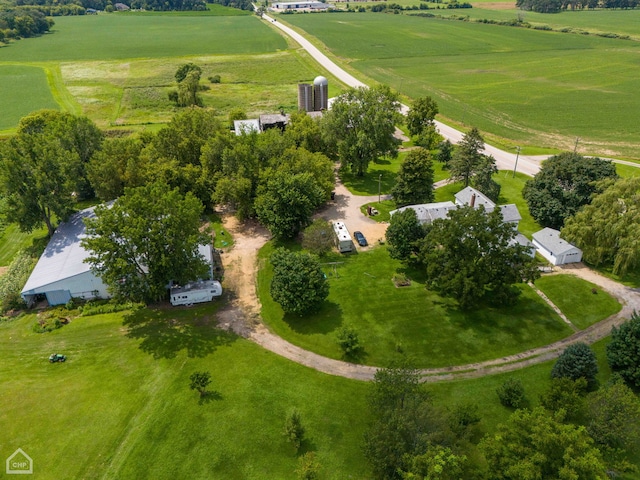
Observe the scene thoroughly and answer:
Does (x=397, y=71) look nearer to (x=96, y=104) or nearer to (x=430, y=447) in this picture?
(x=96, y=104)

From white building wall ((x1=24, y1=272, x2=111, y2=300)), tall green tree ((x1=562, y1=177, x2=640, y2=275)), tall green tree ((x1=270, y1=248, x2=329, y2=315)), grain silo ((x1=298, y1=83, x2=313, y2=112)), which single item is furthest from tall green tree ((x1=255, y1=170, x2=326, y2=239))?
grain silo ((x1=298, y1=83, x2=313, y2=112))

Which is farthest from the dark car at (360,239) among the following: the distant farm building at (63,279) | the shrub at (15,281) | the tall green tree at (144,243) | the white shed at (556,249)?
the shrub at (15,281)

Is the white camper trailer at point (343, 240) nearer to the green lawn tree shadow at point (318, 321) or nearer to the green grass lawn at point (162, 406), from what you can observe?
the green lawn tree shadow at point (318, 321)

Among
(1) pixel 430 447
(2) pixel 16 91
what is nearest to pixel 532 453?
(1) pixel 430 447

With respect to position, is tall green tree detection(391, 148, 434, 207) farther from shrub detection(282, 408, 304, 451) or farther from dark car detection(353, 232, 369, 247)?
shrub detection(282, 408, 304, 451)

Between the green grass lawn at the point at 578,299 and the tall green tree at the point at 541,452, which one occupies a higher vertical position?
the tall green tree at the point at 541,452

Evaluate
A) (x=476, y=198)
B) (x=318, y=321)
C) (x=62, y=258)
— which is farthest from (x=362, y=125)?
(x=62, y=258)
